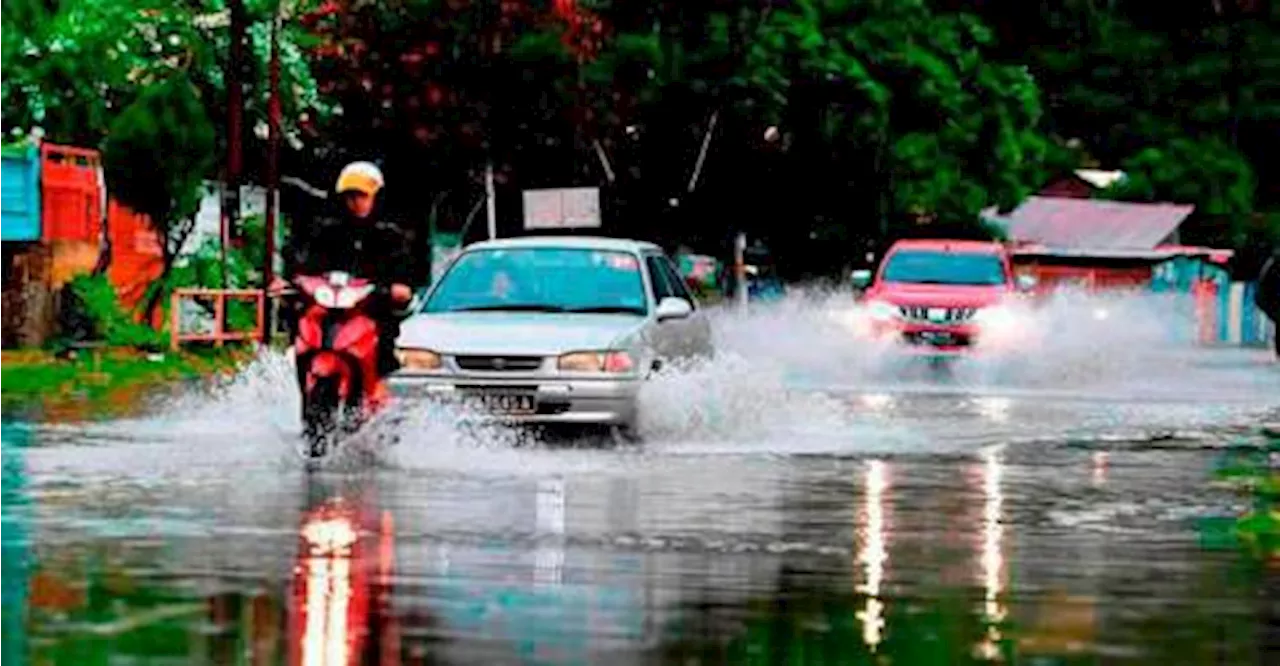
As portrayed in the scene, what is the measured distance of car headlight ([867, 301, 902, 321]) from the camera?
143ft

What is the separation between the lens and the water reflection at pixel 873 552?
42.5 feet

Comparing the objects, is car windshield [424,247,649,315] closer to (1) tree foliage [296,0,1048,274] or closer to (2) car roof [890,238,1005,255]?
(2) car roof [890,238,1005,255]

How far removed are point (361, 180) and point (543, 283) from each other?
3.99 m

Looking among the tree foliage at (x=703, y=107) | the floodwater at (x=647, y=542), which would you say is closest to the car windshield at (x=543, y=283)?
the floodwater at (x=647, y=542)

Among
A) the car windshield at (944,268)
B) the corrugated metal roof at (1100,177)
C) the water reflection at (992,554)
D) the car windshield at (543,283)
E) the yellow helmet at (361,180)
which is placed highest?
the corrugated metal roof at (1100,177)

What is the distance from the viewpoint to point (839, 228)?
7356 cm

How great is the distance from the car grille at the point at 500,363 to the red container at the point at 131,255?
31317 millimetres

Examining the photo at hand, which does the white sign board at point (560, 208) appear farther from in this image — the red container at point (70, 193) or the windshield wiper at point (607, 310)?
the windshield wiper at point (607, 310)

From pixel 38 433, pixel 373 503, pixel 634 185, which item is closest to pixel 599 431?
pixel 38 433

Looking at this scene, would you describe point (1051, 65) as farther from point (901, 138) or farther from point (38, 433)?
point (38, 433)

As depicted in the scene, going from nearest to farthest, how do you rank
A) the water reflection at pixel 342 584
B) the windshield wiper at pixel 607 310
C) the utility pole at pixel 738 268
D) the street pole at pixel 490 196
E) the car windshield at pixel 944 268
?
the water reflection at pixel 342 584 < the windshield wiper at pixel 607 310 < the car windshield at pixel 944 268 < the street pole at pixel 490 196 < the utility pole at pixel 738 268

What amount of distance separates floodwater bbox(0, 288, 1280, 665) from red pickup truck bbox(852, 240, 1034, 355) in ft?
40.2

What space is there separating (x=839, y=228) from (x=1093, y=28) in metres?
31.5

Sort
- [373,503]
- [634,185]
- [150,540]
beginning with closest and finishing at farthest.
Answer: [150,540], [373,503], [634,185]
